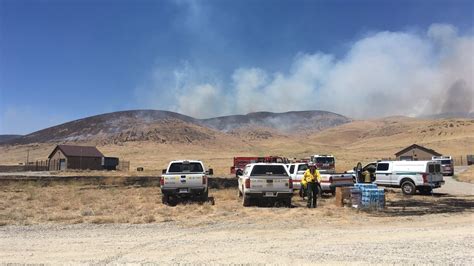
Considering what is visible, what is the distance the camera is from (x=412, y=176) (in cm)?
2383

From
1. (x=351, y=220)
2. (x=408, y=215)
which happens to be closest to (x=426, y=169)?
(x=408, y=215)

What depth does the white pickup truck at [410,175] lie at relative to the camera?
925 inches

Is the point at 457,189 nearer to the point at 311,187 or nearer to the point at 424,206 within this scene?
the point at 424,206

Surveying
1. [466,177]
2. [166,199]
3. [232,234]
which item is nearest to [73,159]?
[466,177]

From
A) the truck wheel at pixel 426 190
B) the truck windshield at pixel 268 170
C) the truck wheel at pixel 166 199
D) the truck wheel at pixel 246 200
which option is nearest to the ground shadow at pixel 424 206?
the truck wheel at pixel 426 190

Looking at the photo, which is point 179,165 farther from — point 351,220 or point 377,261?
point 377,261

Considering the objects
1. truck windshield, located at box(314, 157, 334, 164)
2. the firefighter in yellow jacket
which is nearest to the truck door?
the firefighter in yellow jacket

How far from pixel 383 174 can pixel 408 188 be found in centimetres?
170

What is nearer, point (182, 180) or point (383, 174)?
point (182, 180)

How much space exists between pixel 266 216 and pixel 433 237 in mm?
5483

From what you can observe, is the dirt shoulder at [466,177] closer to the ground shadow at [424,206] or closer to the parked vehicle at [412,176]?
the parked vehicle at [412,176]

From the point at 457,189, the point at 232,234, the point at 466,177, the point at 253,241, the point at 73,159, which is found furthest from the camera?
the point at 73,159

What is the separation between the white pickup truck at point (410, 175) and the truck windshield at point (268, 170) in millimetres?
6715

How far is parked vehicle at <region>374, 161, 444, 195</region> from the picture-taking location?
925 inches
